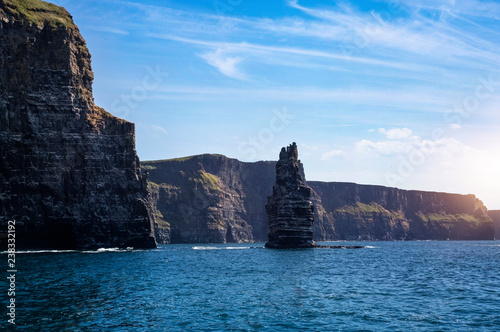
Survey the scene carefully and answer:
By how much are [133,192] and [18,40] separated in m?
44.7

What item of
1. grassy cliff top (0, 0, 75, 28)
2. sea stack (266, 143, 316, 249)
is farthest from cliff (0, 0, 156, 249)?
sea stack (266, 143, 316, 249)

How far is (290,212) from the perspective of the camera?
12756cm

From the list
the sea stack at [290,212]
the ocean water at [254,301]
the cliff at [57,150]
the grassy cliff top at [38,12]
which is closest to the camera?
the ocean water at [254,301]

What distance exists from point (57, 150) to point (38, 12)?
123 ft

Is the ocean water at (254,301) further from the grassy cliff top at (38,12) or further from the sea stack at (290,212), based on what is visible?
the grassy cliff top at (38,12)

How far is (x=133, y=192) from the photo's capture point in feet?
411

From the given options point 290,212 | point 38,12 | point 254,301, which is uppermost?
point 38,12

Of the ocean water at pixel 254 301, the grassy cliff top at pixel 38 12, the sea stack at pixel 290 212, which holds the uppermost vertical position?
the grassy cliff top at pixel 38 12

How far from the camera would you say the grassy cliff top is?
378ft

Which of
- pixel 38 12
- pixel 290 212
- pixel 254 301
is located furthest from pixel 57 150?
pixel 254 301

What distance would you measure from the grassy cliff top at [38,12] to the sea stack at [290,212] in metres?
68.8

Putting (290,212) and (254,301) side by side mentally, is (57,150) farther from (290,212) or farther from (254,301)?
(254,301)

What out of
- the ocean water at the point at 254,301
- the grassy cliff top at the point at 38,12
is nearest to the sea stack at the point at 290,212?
the ocean water at the point at 254,301

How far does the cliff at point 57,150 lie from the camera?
4286 inches
